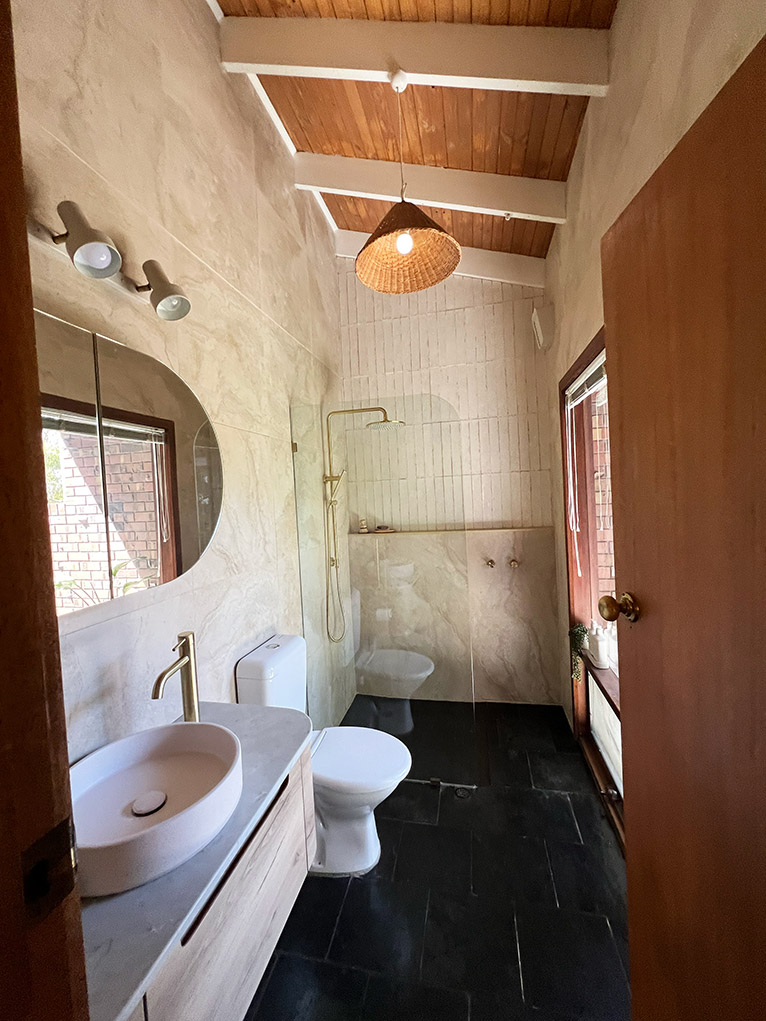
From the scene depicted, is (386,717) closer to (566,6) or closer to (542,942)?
(542,942)

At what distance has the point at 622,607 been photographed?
1.04 m

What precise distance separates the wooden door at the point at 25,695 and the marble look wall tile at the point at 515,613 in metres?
2.54

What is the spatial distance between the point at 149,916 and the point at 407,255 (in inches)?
78.8

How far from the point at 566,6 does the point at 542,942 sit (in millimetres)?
2854

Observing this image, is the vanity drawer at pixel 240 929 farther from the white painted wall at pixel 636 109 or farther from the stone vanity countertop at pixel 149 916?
the white painted wall at pixel 636 109

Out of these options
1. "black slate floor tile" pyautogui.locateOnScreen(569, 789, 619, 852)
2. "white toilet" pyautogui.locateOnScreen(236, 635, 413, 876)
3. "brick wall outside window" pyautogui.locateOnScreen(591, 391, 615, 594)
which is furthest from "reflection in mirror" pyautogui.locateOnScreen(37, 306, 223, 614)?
"black slate floor tile" pyautogui.locateOnScreen(569, 789, 619, 852)

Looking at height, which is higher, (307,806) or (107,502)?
(107,502)

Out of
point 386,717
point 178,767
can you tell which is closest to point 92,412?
point 178,767

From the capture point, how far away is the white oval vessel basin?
2.21 ft

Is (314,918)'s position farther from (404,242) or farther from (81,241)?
(404,242)

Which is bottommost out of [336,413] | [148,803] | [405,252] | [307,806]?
[307,806]

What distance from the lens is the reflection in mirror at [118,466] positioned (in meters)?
0.94

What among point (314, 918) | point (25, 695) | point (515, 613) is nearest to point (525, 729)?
point (515, 613)

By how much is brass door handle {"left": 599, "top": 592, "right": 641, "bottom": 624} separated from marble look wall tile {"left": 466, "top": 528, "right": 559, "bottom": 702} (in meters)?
1.65
